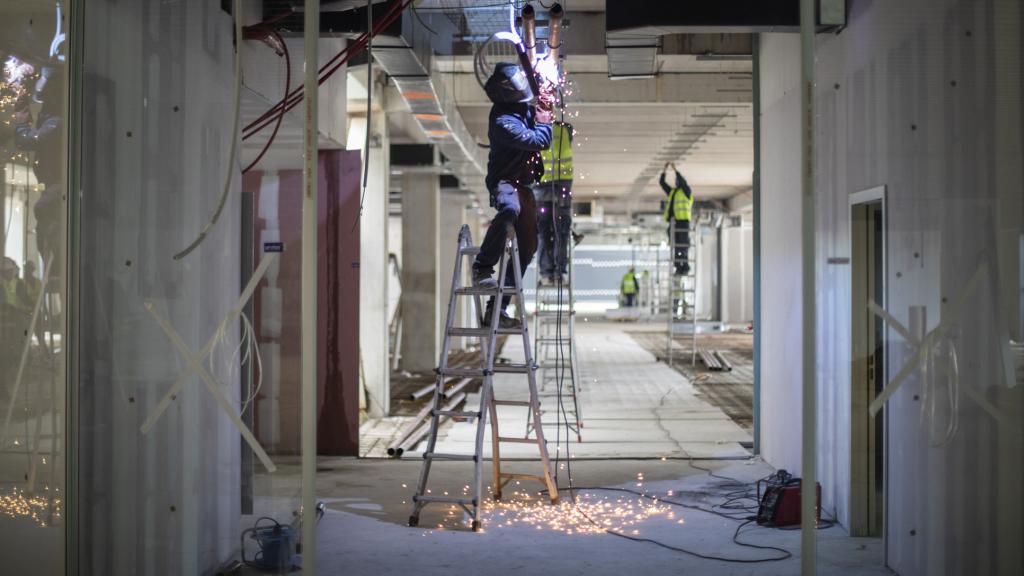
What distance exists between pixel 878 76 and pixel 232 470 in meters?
2.88

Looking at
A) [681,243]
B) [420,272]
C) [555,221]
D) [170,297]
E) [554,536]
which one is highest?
[681,243]

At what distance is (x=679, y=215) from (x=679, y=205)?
0.16m

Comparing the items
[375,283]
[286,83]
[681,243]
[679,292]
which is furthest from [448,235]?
[286,83]

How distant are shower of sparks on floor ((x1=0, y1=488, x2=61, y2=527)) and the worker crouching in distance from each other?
2.31 metres

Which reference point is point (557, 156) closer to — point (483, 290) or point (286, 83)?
point (483, 290)

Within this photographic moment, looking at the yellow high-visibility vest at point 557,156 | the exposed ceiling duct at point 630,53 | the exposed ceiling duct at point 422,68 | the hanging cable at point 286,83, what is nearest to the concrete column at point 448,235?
the exposed ceiling duct at point 422,68

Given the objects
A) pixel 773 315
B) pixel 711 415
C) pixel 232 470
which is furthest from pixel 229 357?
pixel 711 415

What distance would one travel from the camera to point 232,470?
3457mm

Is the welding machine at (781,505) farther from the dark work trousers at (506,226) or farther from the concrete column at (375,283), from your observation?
the concrete column at (375,283)

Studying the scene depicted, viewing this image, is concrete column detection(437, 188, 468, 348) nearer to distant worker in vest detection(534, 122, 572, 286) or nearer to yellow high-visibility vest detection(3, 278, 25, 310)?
distant worker in vest detection(534, 122, 572, 286)

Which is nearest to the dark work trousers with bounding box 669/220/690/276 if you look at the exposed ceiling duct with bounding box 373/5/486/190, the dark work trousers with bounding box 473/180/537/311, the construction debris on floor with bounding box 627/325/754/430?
the construction debris on floor with bounding box 627/325/754/430

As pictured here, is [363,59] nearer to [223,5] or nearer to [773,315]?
[223,5]

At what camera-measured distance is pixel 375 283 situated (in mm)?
8812

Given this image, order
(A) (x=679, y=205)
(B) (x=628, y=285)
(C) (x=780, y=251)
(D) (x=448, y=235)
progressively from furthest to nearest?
(B) (x=628, y=285) → (D) (x=448, y=235) → (A) (x=679, y=205) → (C) (x=780, y=251)
